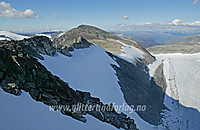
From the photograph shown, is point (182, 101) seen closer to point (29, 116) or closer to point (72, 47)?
point (72, 47)

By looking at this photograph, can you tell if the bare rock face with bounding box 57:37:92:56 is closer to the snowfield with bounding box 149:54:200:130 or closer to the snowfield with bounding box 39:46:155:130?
the snowfield with bounding box 39:46:155:130

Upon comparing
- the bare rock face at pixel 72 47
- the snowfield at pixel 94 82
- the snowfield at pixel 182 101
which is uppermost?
the bare rock face at pixel 72 47

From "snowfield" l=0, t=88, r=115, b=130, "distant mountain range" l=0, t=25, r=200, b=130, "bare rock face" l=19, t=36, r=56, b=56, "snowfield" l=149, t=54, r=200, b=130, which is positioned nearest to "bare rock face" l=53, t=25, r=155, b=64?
"snowfield" l=149, t=54, r=200, b=130

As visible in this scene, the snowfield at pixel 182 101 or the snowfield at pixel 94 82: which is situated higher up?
the snowfield at pixel 94 82

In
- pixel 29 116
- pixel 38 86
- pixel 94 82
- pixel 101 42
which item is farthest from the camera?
pixel 101 42

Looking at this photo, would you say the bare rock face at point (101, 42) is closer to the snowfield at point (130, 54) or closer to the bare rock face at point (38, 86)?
the snowfield at point (130, 54)

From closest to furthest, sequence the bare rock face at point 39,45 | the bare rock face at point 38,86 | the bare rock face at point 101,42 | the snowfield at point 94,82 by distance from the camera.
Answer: the bare rock face at point 38,86, the snowfield at point 94,82, the bare rock face at point 39,45, the bare rock face at point 101,42

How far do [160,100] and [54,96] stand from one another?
86.0 feet

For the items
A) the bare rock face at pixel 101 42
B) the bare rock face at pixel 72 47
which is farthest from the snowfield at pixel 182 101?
the bare rock face at pixel 72 47

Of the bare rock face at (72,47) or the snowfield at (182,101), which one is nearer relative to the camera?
the snowfield at (182,101)

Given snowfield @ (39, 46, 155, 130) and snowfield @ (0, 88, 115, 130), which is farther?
snowfield @ (39, 46, 155, 130)

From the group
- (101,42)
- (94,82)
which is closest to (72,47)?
(94,82)

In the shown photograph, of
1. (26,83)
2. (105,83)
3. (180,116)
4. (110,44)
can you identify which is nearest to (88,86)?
(105,83)

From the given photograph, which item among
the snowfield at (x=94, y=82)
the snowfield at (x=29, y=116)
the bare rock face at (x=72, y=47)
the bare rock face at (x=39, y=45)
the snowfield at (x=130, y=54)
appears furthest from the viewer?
the snowfield at (x=130, y=54)
